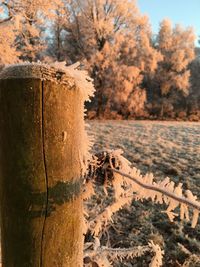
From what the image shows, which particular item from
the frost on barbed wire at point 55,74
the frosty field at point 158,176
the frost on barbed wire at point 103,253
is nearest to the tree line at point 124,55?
the frosty field at point 158,176

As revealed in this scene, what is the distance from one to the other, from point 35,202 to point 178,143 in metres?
11.6

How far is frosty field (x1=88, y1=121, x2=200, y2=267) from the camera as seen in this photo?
5557 millimetres

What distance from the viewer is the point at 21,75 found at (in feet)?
2.68

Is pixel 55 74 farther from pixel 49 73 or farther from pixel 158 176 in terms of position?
pixel 158 176

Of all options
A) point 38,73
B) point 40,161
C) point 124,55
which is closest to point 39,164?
point 40,161

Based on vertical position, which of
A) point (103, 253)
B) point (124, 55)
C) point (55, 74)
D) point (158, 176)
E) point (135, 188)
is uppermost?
point (124, 55)

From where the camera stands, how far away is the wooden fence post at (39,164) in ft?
2.68

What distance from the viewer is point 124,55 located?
75.2 feet

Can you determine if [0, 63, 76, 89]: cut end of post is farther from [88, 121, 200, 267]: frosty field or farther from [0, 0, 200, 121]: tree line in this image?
[0, 0, 200, 121]: tree line

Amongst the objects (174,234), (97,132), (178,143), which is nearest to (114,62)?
(97,132)

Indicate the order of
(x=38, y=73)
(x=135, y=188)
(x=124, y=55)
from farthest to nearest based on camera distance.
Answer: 1. (x=124, y=55)
2. (x=135, y=188)
3. (x=38, y=73)

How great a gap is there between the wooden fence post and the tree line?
19.2 meters

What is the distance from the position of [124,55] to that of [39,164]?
22758mm

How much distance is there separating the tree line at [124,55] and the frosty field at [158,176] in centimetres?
700
